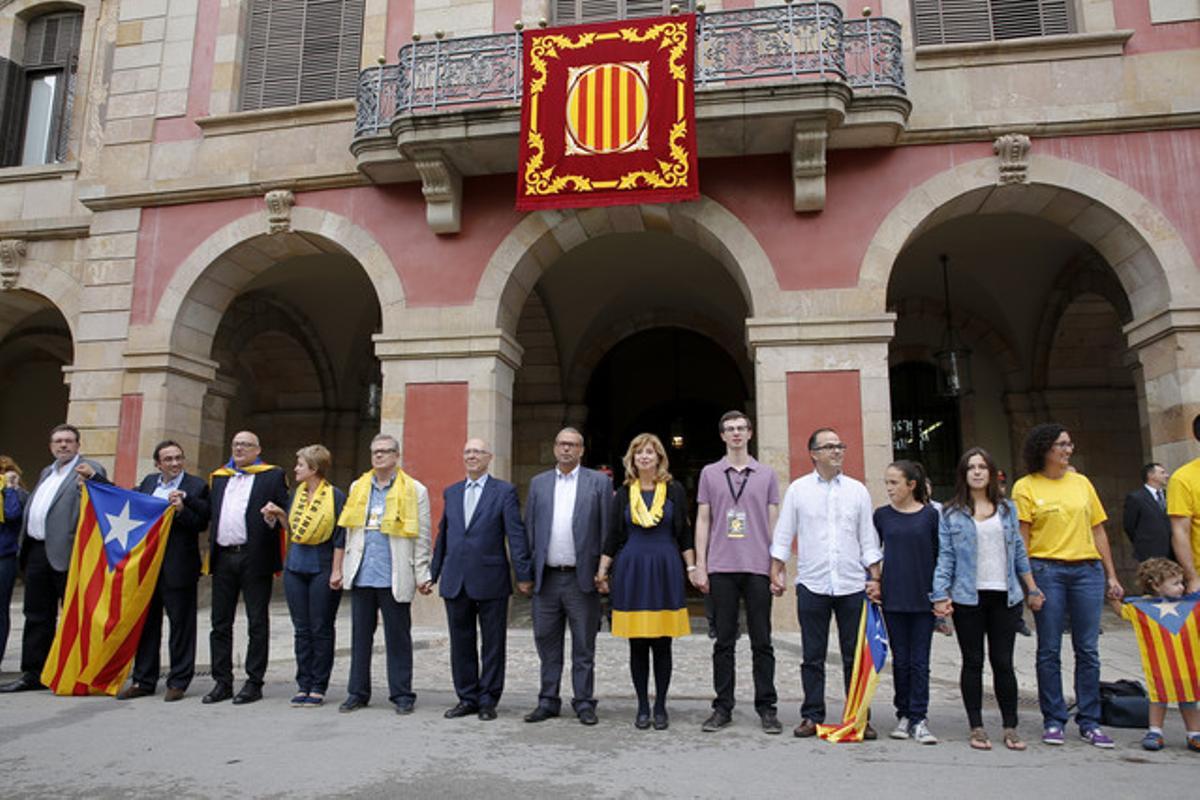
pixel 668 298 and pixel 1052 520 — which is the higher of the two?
pixel 668 298

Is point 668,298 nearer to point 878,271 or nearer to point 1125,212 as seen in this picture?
point 878,271

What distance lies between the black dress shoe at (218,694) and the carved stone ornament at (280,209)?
657 cm

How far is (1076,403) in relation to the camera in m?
13.1

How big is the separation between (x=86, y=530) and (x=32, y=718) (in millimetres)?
1410

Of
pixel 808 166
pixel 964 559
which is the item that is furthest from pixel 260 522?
pixel 808 166

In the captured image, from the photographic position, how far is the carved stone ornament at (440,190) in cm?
973

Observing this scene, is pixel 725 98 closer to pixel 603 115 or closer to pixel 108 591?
pixel 603 115

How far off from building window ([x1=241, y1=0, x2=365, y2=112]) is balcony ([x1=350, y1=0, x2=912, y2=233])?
1.46 m

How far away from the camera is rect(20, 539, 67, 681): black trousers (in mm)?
6277

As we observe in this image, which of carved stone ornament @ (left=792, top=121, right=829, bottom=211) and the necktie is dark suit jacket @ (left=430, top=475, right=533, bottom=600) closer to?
the necktie

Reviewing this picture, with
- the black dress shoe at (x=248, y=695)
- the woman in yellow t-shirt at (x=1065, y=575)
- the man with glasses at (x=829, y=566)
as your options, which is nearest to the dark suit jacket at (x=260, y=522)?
the black dress shoe at (x=248, y=695)

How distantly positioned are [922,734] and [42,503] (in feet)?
20.8

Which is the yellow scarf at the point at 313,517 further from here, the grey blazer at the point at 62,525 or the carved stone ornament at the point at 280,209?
the carved stone ornament at the point at 280,209

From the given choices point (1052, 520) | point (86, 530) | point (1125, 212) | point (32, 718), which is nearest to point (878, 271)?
point (1125, 212)
